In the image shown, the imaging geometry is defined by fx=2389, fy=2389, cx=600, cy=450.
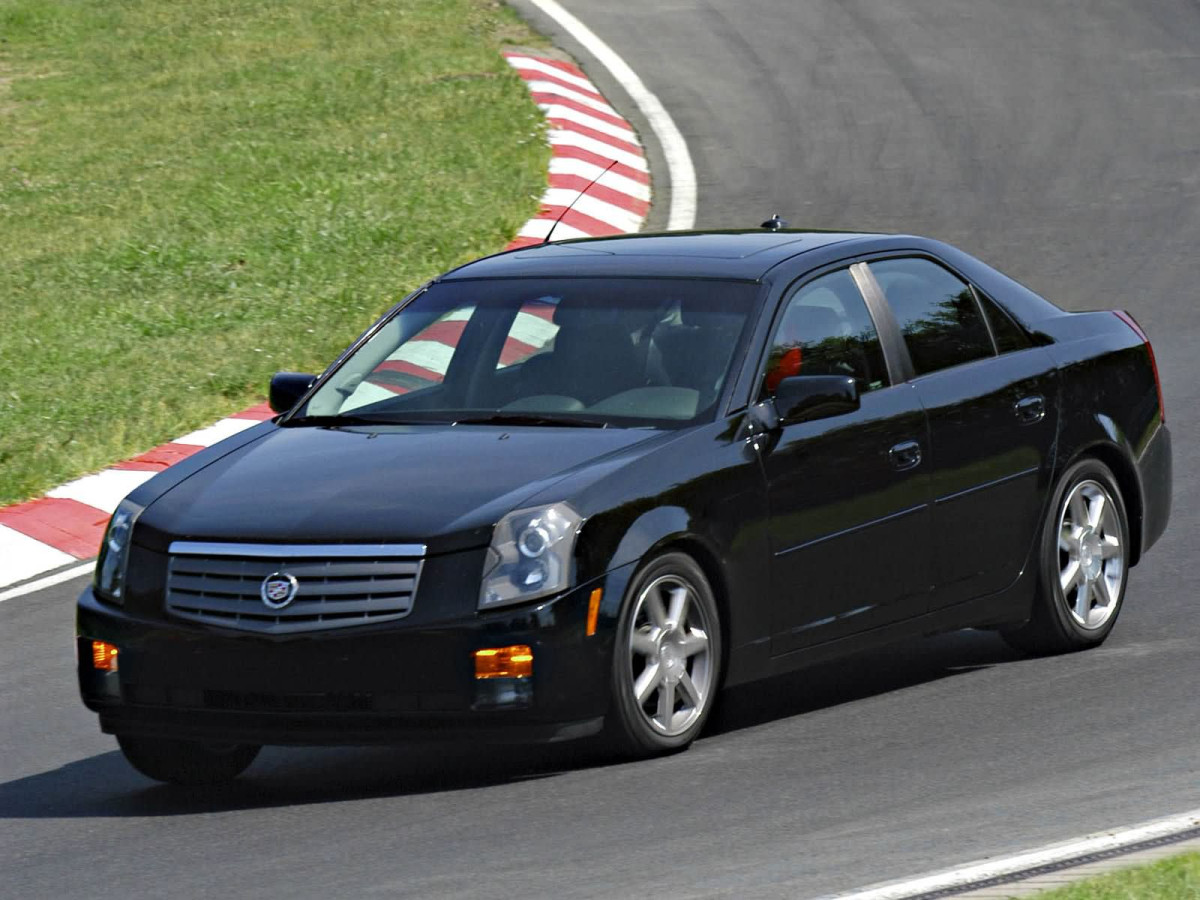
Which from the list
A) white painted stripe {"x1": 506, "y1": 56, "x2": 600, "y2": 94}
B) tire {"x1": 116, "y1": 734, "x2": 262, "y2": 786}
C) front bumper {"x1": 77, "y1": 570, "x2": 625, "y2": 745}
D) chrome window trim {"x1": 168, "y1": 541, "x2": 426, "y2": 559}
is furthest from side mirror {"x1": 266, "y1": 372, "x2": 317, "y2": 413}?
white painted stripe {"x1": 506, "y1": 56, "x2": 600, "y2": 94}

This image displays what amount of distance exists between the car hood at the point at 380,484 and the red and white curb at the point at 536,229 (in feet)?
2.51

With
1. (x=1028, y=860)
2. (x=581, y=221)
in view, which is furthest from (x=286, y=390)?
(x=581, y=221)

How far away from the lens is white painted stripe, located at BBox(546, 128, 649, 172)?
766 inches

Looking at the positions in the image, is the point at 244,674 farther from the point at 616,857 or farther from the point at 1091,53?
the point at 1091,53

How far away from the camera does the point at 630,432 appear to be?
7297mm

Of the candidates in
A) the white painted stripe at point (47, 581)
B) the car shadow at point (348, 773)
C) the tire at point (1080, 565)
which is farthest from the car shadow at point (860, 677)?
the white painted stripe at point (47, 581)

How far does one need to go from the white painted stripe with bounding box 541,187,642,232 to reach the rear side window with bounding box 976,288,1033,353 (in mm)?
8598

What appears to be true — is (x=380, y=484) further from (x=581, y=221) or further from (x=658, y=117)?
(x=658, y=117)

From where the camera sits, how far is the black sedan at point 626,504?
6660 mm

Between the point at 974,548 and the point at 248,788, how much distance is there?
2.65m

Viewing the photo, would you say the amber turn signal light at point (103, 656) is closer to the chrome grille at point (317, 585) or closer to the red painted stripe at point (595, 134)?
the chrome grille at point (317, 585)

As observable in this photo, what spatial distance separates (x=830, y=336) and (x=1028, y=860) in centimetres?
270

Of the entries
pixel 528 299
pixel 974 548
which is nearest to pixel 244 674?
pixel 528 299

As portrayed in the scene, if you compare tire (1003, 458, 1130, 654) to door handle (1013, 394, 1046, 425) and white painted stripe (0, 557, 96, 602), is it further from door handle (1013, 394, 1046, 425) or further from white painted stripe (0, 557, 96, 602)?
white painted stripe (0, 557, 96, 602)
